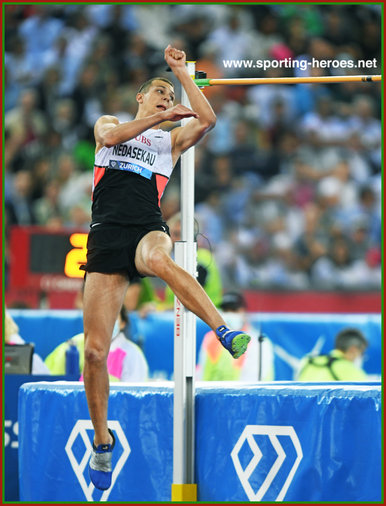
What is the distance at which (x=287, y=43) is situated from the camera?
13.5 meters

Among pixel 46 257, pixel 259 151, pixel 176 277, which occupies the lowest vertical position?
pixel 176 277

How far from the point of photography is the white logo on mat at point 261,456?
638cm

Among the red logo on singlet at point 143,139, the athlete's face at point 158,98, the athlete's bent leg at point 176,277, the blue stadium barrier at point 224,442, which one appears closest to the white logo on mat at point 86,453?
the blue stadium barrier at point 224,442

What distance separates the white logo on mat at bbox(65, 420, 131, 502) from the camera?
7016 mm

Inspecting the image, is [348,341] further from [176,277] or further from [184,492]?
[176,277]

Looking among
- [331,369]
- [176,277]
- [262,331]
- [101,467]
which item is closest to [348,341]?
[331,369]

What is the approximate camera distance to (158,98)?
6469 millimetres

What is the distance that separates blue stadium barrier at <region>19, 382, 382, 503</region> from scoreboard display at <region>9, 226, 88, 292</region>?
3447 millimetres

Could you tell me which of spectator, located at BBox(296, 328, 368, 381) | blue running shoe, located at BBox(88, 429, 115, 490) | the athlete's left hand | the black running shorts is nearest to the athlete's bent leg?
the black running shorts

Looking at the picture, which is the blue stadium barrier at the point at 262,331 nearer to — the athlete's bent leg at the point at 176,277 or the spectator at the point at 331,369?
the spectator at the point at 331,369

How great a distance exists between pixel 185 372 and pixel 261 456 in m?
0.76

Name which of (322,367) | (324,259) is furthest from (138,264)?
(324,259)

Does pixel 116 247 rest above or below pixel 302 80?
below

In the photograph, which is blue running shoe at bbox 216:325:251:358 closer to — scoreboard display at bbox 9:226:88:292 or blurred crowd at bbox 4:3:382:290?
scoreboard display at bbox 9:226:88:292
